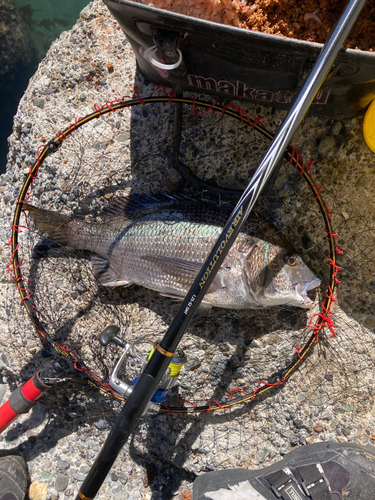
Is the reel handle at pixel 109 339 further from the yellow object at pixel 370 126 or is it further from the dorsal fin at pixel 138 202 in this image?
the yellow object at pixel 370 126

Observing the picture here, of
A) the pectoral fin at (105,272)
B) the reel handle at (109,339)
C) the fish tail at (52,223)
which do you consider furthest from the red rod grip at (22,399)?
the fish tail at (52,223)

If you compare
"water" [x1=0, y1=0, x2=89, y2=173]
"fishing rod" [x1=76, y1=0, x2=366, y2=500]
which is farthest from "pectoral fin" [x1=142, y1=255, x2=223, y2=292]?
"water" [x1=0, y1=0, x2=89, y2=173]

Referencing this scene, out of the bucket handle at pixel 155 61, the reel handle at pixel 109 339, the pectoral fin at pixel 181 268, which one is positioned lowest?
the reel handle at pixel 109 339

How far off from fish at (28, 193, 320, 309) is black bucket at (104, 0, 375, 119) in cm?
A: 66

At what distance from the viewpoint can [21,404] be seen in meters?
2.40

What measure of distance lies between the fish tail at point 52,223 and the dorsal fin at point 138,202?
0.29m

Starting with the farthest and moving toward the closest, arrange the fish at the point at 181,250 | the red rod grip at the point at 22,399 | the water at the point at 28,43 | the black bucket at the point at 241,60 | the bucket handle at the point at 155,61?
1. the water at the point at 28,43
2. the red rod grip at the point at 22,399
3. the fish at the point at 181,250
4. the bucket handle at the point at 155,61
5. the black bucket at the point at 241,60

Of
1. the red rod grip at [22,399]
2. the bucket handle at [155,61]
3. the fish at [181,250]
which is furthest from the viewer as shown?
the red rod grip at [22,399]

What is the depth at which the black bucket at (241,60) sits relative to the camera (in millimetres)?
1395

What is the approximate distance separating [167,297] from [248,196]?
40.0 inches

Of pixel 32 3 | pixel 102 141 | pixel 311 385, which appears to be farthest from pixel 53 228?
pixel 32 3

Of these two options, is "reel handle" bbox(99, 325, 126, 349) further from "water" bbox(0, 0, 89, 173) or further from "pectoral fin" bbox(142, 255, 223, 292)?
"water" bbox(0, 0, 89, 173)

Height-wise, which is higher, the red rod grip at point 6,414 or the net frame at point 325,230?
the net frame at point 325,230

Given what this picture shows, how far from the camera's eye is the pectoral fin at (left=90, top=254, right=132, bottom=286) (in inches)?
90.7
